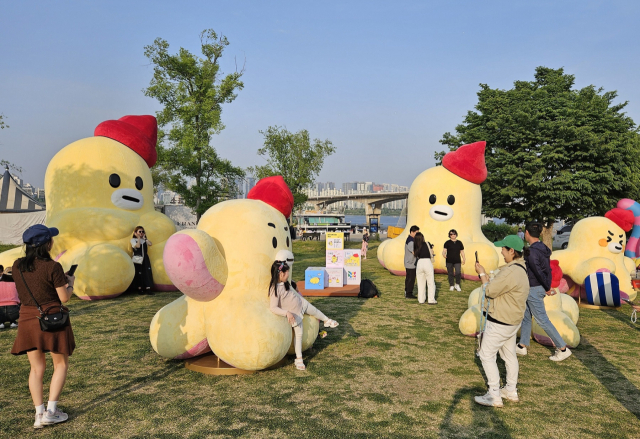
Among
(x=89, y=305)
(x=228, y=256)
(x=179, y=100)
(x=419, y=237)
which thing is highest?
(x=179, y=100)

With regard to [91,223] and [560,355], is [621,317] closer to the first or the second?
[560,355]

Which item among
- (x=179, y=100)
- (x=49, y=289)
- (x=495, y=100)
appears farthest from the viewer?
(x=495, y=100)

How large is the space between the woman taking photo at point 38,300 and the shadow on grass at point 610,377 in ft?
17.3

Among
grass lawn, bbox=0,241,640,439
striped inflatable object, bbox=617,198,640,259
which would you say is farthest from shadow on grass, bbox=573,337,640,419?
striped inflatable object, bbox=617,198,640,259

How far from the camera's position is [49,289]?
137 inches

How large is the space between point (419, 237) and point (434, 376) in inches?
160

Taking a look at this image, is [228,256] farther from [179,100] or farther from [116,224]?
[179,100]

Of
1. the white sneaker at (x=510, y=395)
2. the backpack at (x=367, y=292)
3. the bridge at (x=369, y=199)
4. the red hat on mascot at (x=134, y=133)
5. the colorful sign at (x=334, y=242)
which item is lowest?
the white sneaker at (x=510, y=395)

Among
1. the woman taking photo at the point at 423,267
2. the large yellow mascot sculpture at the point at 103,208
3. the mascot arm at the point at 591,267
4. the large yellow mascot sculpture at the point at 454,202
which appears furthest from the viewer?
the large yellow mascot sculpture at the point at 454,202

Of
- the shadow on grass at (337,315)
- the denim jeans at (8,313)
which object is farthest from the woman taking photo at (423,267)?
the denim jeans at (8,313)

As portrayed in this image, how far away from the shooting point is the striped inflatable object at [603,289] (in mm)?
8531

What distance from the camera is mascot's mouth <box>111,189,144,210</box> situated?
9.40 m

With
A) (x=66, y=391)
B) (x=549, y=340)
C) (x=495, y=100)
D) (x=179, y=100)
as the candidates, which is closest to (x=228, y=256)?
(x=66, y=391)

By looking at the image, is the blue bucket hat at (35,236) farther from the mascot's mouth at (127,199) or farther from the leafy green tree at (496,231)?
the leafy green tree at (496,231)
